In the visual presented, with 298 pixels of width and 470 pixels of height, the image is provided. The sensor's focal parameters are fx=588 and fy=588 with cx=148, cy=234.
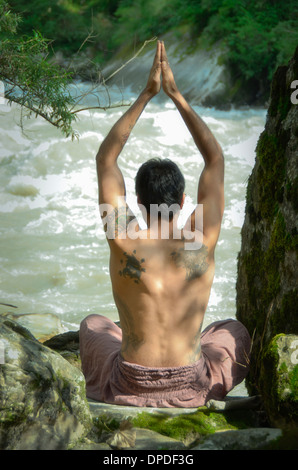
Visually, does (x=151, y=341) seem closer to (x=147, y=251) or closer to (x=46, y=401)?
(x=147, y=251)

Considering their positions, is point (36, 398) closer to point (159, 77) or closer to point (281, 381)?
point (281, 381)

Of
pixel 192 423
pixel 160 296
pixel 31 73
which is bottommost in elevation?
pixel 192 423

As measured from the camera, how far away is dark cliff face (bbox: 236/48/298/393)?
292 centimetres

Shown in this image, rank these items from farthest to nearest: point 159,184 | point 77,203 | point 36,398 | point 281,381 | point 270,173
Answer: point 77,203 → point 270,173 → point 159,184 → point 281,381 → point 36,398

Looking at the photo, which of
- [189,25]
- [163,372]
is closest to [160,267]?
[163,372]

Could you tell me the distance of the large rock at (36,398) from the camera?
6.23 ft

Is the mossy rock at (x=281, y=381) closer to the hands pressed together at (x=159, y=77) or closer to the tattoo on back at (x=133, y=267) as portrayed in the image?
the tattoo on back at (x=133, y=267)

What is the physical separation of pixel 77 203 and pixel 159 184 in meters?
7.70

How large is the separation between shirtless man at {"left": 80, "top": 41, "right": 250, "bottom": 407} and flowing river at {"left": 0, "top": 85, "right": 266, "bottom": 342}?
166 inches

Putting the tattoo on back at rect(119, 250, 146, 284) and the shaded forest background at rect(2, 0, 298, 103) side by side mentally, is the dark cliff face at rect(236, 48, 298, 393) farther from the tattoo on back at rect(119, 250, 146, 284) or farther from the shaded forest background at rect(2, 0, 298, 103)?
the shaded forest background at rect(2, 0, 298, 103)

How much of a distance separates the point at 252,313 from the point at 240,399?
851mm

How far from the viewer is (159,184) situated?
2.59 m

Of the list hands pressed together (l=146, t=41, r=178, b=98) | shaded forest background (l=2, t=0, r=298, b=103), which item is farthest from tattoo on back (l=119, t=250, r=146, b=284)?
shaded forest background (l=2, t=0, r=298, b=103)

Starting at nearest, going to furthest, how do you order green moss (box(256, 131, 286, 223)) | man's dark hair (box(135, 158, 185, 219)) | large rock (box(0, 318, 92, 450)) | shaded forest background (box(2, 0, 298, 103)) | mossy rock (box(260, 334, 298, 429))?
large rock (box(0, 318, 92, 450)) < mossy rock (box(260, 334, 298, 429)) < man's dark hair (box(135, 158, 185, 219)) < green moss (box(256, 131, 286, 223)) < shaded forest background (box(2, 0, 298, 103))
